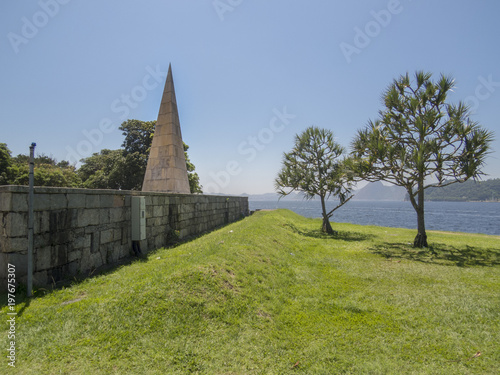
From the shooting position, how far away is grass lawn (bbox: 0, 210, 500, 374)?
2.80m

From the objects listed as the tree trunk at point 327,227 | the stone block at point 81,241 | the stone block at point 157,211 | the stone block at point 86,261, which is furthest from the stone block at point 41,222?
the tree trunk at point 327,227

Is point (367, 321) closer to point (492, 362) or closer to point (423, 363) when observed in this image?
point (423, 363)

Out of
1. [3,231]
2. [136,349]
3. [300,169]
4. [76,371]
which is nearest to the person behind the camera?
[76,371]

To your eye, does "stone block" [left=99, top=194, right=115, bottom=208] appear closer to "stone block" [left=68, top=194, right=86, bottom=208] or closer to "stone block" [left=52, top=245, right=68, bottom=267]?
"stone block" [left=68, top=194, right=86, bottom=208]

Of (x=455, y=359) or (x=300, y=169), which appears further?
(x=300, y=169)

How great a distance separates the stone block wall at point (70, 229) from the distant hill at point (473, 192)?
149m

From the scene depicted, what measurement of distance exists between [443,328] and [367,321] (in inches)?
43.4

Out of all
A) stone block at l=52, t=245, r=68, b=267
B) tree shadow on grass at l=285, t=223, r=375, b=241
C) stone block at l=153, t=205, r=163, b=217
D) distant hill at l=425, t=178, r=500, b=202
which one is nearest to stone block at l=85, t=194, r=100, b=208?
stone block at l=52, t=245, r=68, b=267

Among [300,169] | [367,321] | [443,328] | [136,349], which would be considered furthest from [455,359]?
[300,169]

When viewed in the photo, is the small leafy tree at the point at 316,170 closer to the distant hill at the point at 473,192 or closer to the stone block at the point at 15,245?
the stone block at the point at 15,245

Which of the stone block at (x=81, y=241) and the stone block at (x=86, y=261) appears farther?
the stone block at (x=86, y=261)

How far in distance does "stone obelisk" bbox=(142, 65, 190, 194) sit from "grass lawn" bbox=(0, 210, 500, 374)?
226 inches

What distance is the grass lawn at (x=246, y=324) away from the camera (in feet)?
9.20

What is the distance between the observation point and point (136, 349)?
9.39 feet
